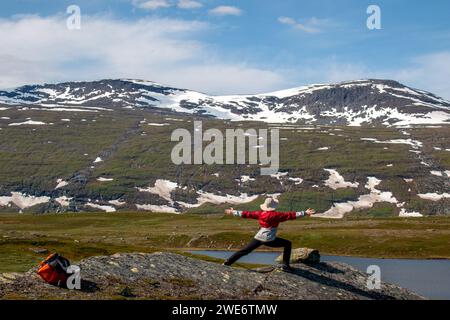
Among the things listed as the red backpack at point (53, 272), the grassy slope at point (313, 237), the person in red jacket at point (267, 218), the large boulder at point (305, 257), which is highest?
the person in red jacket at point (267, 218)

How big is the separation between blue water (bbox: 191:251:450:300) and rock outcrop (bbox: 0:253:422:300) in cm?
4560

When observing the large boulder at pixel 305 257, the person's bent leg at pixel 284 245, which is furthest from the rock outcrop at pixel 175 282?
the large boulder at pixel 305 257

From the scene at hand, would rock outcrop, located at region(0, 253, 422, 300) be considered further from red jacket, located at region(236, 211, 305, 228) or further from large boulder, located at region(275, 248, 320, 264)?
red jacket, located at region(236, 211, 305, 228)

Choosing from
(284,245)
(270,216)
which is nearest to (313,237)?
(284,245)

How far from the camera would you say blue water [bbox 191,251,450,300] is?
80375 millimetres

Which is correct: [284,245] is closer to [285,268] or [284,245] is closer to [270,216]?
A: [285,268]

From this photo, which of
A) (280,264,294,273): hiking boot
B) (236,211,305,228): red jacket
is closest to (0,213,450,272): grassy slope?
(280,264,294,273): hiking boot

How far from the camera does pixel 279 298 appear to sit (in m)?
29.0

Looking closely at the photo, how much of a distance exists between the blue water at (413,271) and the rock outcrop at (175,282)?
45.6 meters

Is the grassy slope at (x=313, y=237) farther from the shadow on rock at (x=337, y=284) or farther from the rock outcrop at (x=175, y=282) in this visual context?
the rock outcrop at (x=175, y=282)

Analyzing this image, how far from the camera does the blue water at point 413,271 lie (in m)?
80.4
